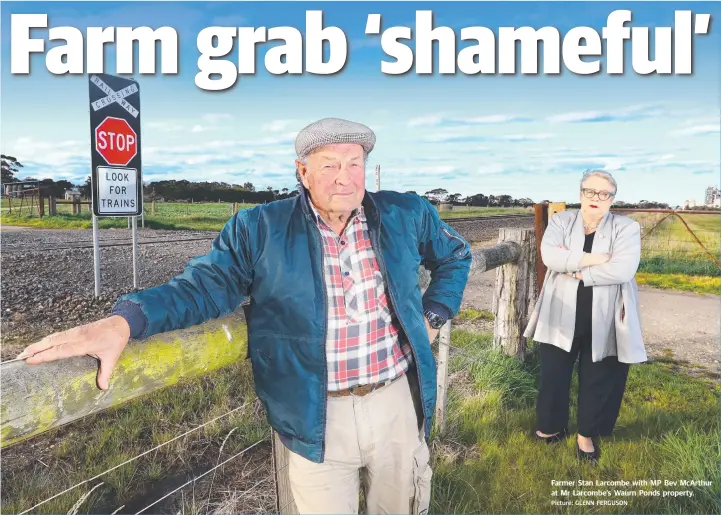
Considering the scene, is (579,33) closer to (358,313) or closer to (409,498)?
(358,313)

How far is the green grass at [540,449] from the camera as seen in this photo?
2.84 metres

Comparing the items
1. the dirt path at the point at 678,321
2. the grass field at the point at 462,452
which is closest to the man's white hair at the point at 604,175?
the grass field at the point at 462,452

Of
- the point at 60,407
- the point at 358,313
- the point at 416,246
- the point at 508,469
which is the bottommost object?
the point at 508,469

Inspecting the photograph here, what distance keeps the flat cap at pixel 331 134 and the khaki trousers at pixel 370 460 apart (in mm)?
885

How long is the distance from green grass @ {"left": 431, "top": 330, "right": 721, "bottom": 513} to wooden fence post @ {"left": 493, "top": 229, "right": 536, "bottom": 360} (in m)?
0.28

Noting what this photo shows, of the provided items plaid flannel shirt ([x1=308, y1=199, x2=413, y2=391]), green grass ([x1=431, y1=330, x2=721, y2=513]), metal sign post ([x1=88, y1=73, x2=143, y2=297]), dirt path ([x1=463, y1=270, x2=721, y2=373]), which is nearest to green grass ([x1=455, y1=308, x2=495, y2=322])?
dirt path ([x1=463, y1=270, x2=721, y2=373])

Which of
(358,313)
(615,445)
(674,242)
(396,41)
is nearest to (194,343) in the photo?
(358,313)

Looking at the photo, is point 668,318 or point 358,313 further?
point 668,318

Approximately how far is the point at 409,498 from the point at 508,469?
1.28m

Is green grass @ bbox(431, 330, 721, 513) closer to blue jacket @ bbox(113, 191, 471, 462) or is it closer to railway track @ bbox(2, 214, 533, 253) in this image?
blue jacket @ bbox(113, 191, 471, 462)

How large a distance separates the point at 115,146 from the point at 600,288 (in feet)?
21.4

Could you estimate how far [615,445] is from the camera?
3.34 metres

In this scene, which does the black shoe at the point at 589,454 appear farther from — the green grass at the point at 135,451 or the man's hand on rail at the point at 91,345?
the man's hand on rail at the point at 91,345

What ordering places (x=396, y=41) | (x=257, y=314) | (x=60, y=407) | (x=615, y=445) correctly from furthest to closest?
(x=396, y=41)
(x=615, y=445)
(x=257, y=314)
(x=60, y=407)
